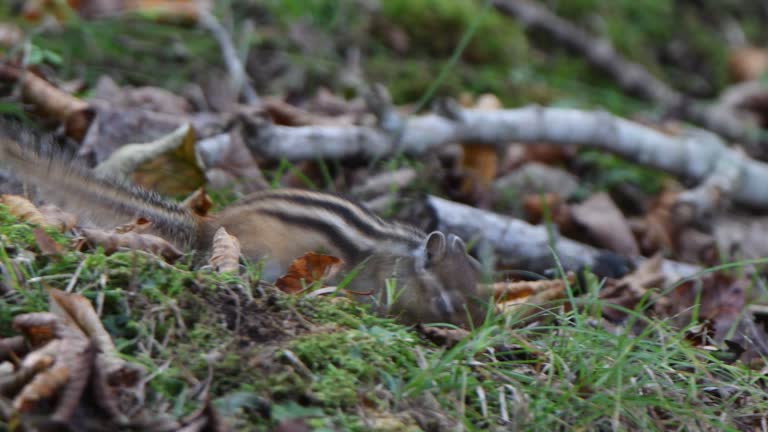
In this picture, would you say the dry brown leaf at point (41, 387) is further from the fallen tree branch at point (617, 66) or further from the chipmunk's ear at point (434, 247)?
the fallen tree branch at point (617, 66)

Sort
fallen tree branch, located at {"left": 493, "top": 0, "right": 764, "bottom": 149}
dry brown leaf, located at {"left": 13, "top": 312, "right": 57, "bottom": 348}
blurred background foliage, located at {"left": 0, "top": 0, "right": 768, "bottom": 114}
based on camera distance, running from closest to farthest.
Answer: dry brown leaf, located at {"left": 13, "top": 312, "right": 57, "bottom": 348} < blurred background foliage, located at {"left": 0, "top": 0, "right": 768, "bottom": 114} < fallen tree branch, located at {"left": 493, "top": 0, "right": 764, "bottom": 149}

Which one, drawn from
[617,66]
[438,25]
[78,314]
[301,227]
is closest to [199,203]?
[301,227]

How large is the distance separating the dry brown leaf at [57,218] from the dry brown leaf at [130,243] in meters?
0.16

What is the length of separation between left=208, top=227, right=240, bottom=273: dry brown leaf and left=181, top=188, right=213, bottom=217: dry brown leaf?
0.64 m

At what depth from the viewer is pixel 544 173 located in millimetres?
6207

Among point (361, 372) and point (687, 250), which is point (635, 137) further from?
point (361, 372)

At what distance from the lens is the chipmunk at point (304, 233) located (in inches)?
140

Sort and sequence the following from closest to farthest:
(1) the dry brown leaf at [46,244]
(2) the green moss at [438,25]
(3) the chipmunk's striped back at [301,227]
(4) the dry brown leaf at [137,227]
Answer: (1) the dry brown leaf at [46,244]
(4) the dry brown leaf at [137,227]
(3) the chipmunk's striped back at [301,227]
(2) the green moss at [438,25]

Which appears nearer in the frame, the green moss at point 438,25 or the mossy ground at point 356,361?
the mossy ground at point 356,361

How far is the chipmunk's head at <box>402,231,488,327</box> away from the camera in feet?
11.9

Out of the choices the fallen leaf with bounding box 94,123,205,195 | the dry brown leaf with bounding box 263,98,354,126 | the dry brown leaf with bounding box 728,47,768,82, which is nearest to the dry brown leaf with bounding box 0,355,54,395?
the fallen leaf with bounding box 94,123,205,195

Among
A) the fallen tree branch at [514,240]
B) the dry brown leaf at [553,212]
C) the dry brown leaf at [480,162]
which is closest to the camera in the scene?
the fallen tree branch at [514,240]

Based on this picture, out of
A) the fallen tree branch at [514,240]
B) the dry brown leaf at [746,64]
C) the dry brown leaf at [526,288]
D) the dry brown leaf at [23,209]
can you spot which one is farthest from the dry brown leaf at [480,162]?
the dry brown leaf at [746,64]

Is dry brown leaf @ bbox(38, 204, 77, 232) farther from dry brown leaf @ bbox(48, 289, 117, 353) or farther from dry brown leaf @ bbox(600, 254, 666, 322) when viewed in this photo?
dry brown leaf @ bbox(600, 254, 666, 322)
